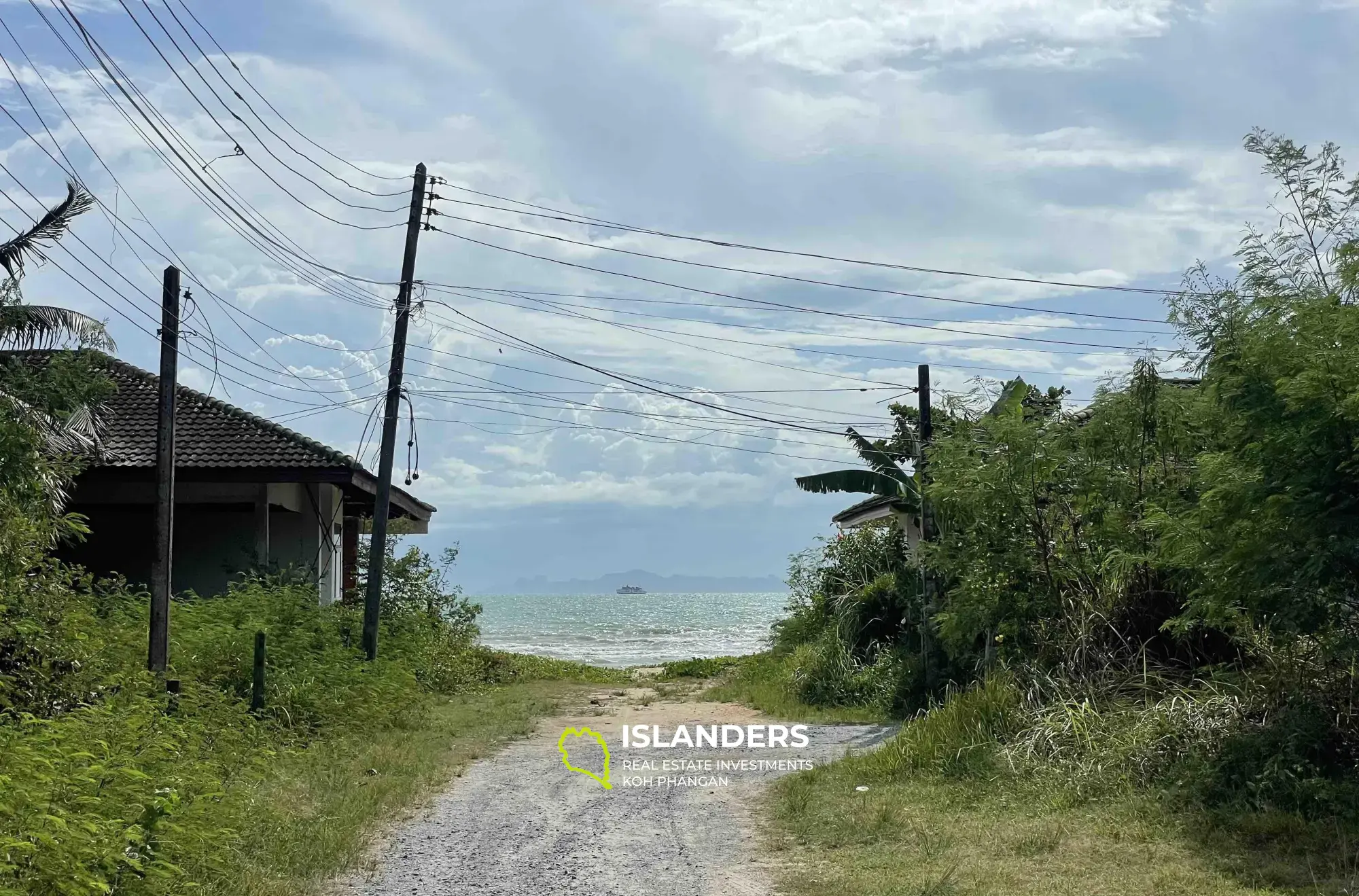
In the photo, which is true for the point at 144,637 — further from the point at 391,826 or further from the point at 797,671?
the point at 797,671

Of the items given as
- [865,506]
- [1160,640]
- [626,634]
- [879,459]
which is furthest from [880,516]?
[626,634]

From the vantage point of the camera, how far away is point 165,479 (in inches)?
515

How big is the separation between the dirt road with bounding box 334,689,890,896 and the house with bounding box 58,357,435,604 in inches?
318

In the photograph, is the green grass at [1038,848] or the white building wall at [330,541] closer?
the green grass at [1038,848]

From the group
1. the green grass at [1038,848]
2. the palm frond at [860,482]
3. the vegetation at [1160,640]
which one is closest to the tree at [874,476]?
the palm frond at [860,482]

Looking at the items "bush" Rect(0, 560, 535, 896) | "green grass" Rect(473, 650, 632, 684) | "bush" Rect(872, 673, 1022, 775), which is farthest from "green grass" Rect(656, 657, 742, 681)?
"bush" Rect(872, 673, 1022, 775)

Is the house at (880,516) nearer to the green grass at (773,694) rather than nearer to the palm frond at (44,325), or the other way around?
the green grass at (773,694)

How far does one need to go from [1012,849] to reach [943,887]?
124 cm

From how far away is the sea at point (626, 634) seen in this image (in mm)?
50875

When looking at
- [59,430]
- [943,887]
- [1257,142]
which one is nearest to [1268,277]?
[1257,142]

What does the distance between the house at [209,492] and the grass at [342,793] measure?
16.1 ft

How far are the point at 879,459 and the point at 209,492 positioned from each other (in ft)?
38.4

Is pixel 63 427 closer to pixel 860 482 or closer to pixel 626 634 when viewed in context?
pixel 860 482

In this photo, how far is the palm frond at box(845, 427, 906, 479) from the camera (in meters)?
21.7
